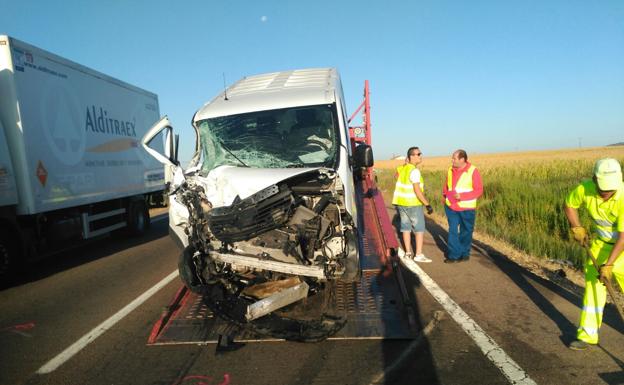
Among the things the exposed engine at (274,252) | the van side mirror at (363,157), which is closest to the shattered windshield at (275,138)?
the van side mirror at (363,157)

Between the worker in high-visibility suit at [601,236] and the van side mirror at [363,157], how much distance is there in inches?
86.2

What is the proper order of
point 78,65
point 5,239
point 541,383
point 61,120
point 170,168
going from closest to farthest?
point 541,383, point 170,168, point 5,239, point 61,120, point 78,65

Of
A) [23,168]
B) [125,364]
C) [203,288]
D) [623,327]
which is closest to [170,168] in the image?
[203,288]

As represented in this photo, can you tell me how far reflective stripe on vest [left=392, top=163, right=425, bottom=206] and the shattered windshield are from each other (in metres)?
2.25

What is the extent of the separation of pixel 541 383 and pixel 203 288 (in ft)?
9.98

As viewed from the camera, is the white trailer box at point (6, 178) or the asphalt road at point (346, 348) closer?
the asphalt road at point (346, 348)

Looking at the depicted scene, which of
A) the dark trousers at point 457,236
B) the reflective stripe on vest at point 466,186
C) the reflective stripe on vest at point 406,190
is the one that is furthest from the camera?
the reflective stripe on vest at point 406,190

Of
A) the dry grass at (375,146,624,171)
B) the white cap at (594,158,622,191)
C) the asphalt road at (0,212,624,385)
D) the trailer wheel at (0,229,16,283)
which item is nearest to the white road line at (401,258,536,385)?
the asphalt road at (0,212,624,385)

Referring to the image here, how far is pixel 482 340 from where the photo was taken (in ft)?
12.4

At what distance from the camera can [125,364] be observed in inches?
141

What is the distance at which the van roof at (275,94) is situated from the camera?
4984mm

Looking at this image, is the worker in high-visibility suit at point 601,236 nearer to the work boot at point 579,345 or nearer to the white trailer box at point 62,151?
the work boot at point 579,345

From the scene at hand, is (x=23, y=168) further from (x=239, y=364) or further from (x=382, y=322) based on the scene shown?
(x=382, y=322)

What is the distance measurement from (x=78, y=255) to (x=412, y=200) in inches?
276
